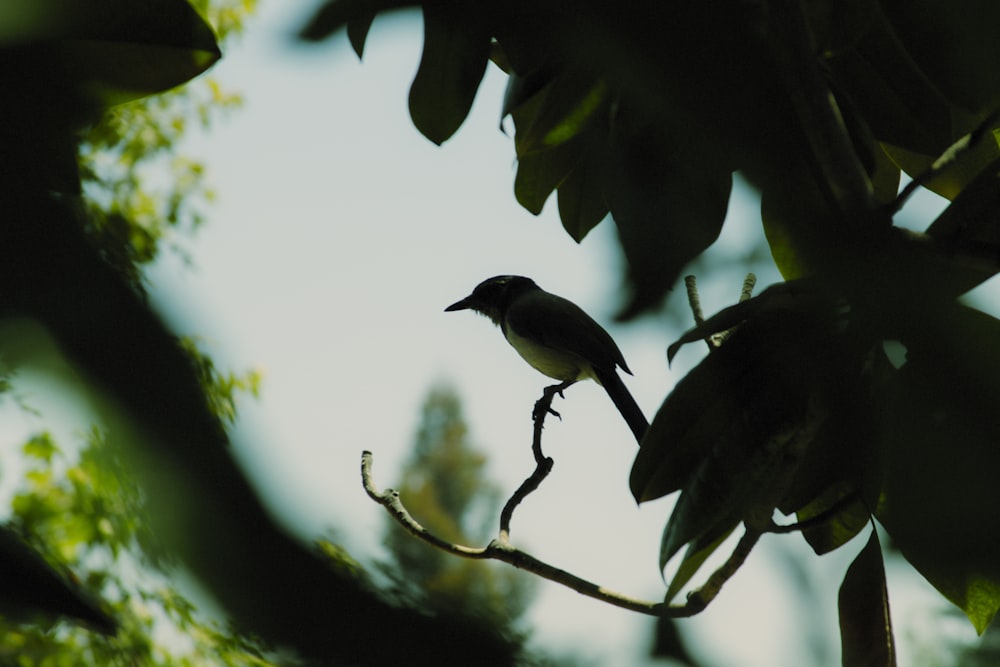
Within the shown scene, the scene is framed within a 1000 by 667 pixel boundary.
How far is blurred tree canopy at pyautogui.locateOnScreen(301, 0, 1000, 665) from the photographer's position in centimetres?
29

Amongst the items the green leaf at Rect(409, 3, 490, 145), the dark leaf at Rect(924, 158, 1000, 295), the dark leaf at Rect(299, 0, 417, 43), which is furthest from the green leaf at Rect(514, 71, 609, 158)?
the dark leaf at Rect(299, 0, 417, 43)

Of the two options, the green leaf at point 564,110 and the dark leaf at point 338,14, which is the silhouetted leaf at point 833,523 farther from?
the dark leaf at point 338,14

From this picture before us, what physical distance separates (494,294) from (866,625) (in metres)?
2.89

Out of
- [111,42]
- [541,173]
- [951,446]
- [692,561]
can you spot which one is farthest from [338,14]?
[541,173]

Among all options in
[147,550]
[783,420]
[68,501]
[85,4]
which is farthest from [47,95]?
[68,501]

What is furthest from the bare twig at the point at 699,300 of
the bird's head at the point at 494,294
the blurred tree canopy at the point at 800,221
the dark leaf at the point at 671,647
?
the bird's head at the point at 494,294

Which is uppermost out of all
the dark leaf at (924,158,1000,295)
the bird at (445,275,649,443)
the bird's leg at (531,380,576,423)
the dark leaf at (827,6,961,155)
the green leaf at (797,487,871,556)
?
the bird at (445,275,649,443)

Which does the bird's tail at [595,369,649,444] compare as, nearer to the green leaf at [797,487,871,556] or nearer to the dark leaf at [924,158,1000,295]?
the green leaf at [797,487,871,556]

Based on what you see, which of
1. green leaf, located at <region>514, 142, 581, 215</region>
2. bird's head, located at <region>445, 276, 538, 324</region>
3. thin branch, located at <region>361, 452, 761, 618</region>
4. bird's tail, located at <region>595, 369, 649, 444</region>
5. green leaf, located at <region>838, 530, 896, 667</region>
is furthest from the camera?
bird's head, located at <region>445, 276, 538, 324</region>

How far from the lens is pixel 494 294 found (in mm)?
4195

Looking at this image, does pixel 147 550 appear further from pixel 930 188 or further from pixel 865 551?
pixel 930 188

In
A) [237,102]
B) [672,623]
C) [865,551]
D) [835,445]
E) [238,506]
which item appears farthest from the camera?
[237,102]

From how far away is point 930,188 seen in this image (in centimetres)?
177

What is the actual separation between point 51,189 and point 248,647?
134mm
